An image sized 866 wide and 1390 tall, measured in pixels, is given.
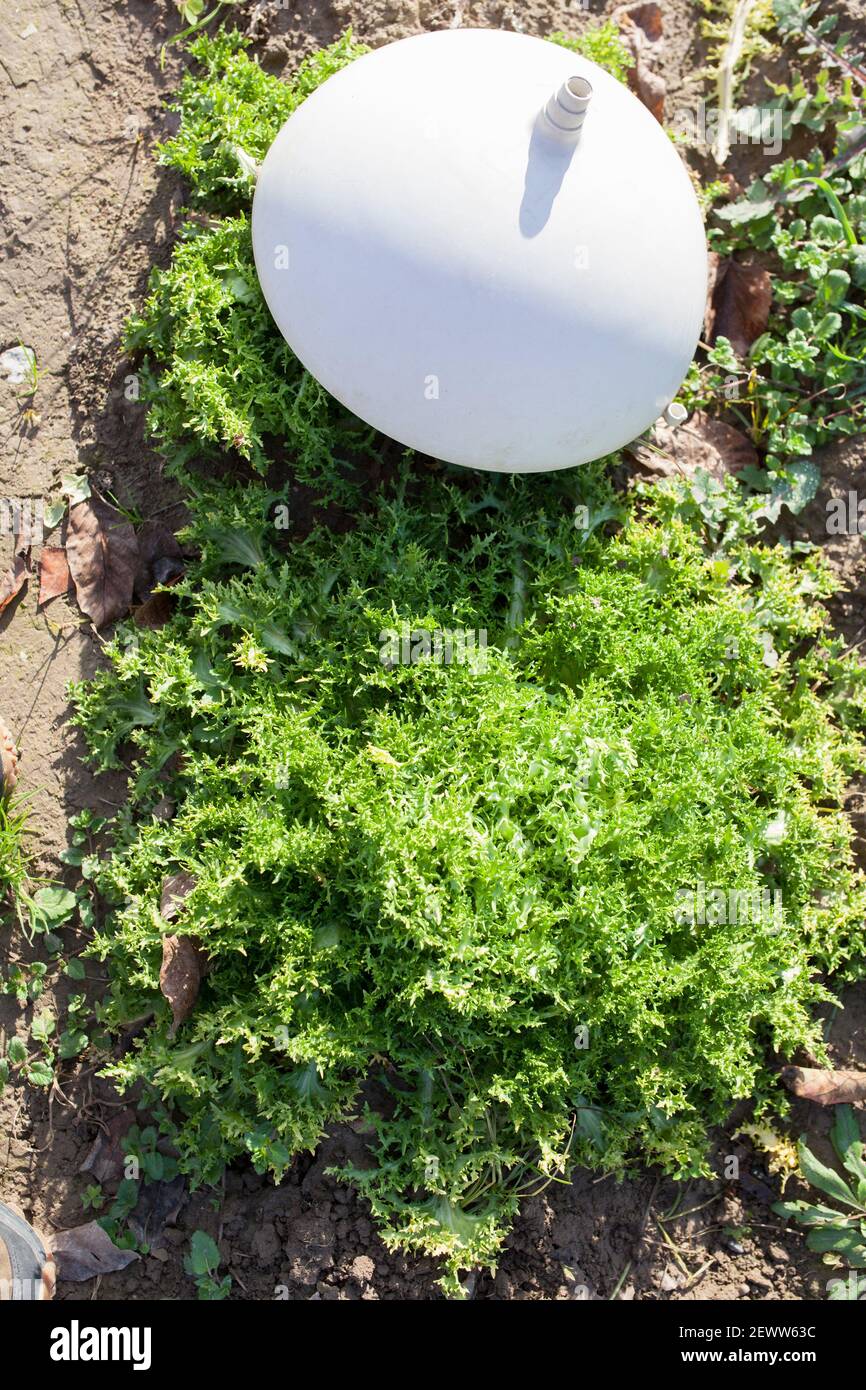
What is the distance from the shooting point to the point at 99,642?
3.63m

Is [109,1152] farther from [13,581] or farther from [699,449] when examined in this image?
[699,449]

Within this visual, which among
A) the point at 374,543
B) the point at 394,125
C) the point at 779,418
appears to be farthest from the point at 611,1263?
the point at 394,125

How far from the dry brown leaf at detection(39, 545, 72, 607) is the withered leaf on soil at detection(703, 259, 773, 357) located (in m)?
2.39

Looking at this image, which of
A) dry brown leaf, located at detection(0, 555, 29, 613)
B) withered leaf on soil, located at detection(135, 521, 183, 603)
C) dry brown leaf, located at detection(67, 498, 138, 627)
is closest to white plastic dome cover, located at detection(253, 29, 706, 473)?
withered leaf on soil, located at detection(135, 521, 183, 603)

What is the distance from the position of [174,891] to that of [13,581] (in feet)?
3.95

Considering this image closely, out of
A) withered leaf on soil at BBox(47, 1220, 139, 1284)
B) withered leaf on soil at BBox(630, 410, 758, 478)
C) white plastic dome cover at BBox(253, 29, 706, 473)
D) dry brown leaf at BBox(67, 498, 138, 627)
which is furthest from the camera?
withered leaf on soil at BBox(630, 410, 758, 478)

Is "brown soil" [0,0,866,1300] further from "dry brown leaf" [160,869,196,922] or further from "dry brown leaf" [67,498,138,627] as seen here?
"dry brown leaf" [160,869,196,922]

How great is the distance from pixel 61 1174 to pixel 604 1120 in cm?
168

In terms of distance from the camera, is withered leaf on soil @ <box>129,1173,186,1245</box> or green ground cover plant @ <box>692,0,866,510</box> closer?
withered leaf on soil @ <box>129,1173,186,1245</box>

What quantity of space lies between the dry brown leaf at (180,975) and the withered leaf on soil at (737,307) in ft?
9.06

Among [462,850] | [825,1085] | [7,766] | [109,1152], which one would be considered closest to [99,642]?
[7,766]

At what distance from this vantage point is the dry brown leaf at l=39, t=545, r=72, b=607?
364cm

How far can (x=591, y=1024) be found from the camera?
10.2 feet

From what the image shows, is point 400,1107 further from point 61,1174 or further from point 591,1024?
point 61,1174
